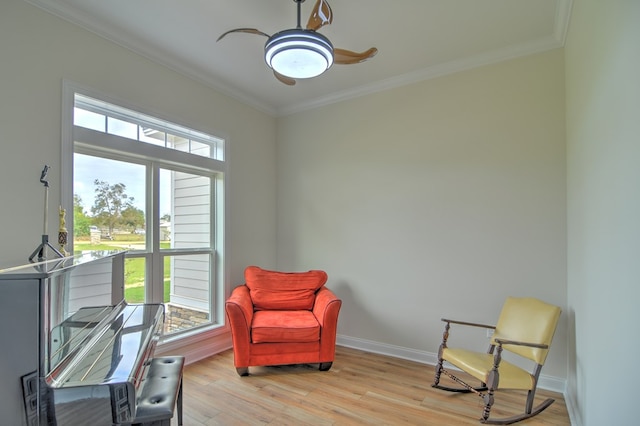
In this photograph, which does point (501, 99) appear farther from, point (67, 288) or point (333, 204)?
point (67, 288)

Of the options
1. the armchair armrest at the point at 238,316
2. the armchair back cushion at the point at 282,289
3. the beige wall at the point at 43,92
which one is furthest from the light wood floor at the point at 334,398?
the beige wall at the point at 43,92

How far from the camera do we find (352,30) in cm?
260

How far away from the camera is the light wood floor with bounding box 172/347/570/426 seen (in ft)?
7.38

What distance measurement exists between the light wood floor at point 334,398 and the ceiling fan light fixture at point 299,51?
245cm

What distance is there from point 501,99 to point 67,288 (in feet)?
11.6

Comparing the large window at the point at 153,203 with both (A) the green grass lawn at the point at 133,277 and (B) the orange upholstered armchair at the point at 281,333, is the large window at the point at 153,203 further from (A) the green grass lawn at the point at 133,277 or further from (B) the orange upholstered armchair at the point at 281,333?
(B) the orange upholstered armchair at the point at 281,333

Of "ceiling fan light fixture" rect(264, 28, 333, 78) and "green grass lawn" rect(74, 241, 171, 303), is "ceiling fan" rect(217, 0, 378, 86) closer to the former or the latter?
"ceiling fan light fixture" rect(264, 28, 333, 78)

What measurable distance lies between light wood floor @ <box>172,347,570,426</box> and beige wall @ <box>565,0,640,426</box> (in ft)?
2.36

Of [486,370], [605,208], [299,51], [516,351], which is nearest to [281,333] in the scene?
[486,370]

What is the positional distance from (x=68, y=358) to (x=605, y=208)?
2499mm

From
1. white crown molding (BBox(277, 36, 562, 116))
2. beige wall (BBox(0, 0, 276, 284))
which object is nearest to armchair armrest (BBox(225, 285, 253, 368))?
beige wall (BBox(0, 0, 276, 284))

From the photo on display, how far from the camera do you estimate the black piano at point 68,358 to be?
3.47 ft

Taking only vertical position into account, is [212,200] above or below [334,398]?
above

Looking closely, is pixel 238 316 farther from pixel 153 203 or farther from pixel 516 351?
pixel 516 351
